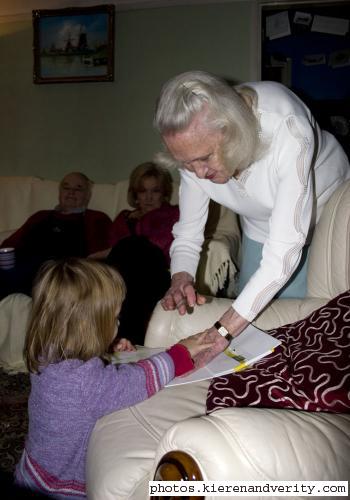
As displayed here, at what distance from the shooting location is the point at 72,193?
9.46ft

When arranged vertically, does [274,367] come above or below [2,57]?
below

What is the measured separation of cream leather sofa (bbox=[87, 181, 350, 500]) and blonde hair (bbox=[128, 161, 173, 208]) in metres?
1.46

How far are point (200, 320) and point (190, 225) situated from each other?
0.33 meters

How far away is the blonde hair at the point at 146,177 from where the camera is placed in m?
2.74

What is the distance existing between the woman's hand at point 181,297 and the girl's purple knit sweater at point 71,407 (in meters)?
0.26

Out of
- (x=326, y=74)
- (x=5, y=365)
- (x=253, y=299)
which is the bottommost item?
(x=5, y=365)

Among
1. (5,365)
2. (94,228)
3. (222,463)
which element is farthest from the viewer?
(94,228)

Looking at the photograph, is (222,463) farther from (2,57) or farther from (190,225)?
(2,57)

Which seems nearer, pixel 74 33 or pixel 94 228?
pixel 94 228

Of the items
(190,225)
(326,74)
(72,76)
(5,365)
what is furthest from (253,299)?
(72,76)

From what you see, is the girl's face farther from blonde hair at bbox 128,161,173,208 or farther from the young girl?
the young girl

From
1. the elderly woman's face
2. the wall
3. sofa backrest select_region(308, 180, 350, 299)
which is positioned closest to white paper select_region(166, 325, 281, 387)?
sofa backrest select_region(308, 180, 350, 299)

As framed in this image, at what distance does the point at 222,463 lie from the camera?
719mm

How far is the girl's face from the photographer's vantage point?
8.89 feet
